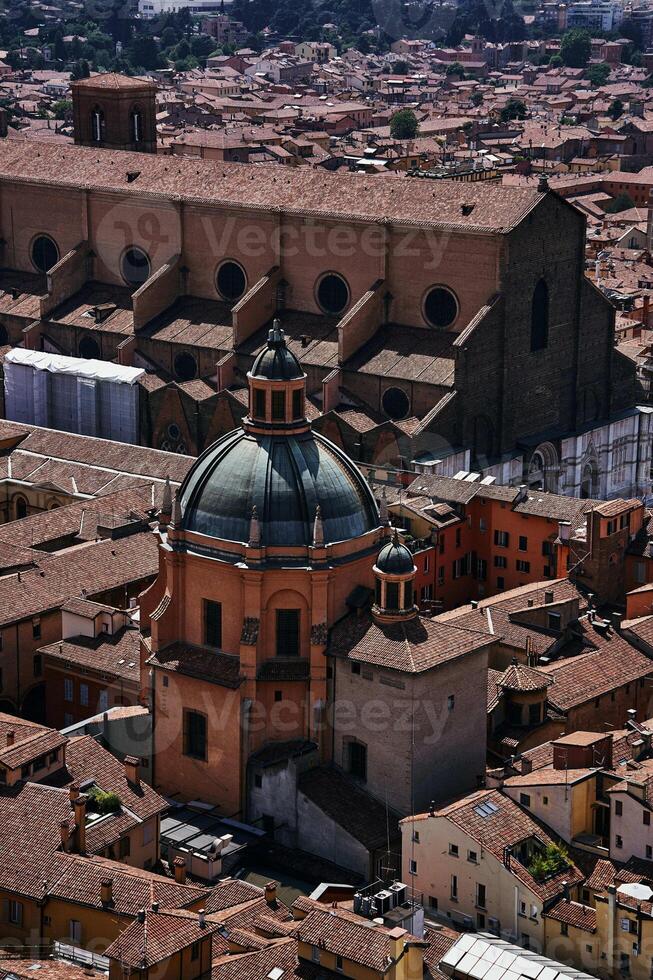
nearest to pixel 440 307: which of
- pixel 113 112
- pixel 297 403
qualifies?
pixel 297 403

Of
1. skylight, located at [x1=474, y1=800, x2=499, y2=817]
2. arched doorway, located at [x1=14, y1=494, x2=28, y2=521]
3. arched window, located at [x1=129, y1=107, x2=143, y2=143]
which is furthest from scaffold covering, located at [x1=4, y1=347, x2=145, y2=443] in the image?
skylight, located at [x1=474, y1=800, x2=499, y2=817]

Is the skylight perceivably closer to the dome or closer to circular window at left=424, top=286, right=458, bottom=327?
the dome

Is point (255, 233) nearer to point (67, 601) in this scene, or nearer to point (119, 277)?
point (119, 277)

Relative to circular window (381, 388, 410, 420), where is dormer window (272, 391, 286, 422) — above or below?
above

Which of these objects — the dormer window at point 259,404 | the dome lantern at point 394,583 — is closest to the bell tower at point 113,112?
the dormer window at point 259,404

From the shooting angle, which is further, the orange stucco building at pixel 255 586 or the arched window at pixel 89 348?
the arched window at pixel 89 348

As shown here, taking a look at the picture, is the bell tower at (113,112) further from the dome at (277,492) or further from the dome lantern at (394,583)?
the dome lantern at (394,583)

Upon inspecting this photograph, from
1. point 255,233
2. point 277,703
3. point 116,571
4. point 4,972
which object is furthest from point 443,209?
point 4,972
